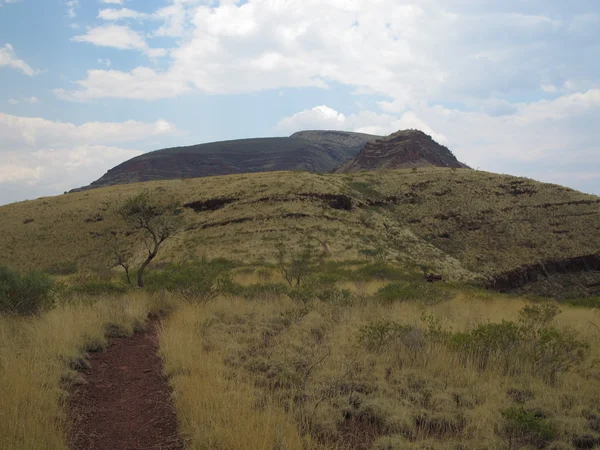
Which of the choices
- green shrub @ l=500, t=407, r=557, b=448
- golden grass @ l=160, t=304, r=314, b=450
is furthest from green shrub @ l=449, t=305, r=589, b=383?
golden grass @ l=160, t=304, r=314, b=450

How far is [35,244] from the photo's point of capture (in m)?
46.1

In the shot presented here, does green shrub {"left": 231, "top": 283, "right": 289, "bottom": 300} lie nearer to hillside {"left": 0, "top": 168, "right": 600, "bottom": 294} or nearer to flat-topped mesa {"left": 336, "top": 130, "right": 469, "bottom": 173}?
hillside {"left": 0, "top": 168, "right": 600, "bottom": 294}

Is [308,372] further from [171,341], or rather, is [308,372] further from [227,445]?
[171,341]

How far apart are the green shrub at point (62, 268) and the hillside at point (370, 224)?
156 centimetres

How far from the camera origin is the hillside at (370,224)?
129 feet

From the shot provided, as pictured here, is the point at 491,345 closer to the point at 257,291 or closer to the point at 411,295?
the point at 411,295

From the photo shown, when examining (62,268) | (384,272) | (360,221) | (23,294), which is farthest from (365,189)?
(23,294)

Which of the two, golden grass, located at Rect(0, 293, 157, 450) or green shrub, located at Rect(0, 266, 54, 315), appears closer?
golden grass, located at Rect(0, 293, 157, 450)

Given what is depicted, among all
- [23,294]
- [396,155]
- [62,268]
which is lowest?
[62,268]

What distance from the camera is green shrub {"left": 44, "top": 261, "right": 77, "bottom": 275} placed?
37.8 metres

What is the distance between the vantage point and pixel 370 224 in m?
45.3

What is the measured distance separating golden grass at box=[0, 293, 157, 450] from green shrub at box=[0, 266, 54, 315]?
16.3 inches

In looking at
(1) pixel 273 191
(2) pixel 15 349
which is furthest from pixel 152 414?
(1) pixel 273 191

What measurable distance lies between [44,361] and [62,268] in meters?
38.4
